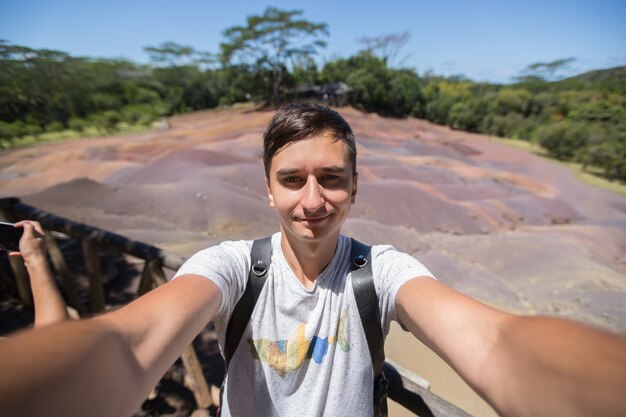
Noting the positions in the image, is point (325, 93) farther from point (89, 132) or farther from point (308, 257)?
point (308, 257)

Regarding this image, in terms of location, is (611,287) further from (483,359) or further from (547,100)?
(547,100)

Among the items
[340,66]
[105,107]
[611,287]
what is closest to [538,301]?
[611,287]

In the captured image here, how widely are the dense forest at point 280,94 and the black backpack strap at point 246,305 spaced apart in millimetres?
9455

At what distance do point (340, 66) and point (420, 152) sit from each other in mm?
25049

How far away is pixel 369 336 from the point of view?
114cm

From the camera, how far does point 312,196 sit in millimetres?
1197

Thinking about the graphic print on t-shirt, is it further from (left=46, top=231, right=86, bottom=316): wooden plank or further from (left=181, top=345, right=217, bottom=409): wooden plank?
(left=46, top=231, right=86, bottom=316): wooden plank

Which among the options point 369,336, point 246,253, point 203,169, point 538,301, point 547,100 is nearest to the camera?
point 369,336

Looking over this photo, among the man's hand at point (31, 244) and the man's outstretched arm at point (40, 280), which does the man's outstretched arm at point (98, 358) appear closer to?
the man's outstretched arm at point (40, 280)

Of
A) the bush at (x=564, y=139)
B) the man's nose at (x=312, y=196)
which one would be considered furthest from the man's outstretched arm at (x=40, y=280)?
the bush at (x=564, y=139)

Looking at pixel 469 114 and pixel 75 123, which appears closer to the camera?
pixel 75 123

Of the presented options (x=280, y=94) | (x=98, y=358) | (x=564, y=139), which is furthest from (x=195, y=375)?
(x=280, y=94)

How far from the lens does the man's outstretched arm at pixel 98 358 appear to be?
497mm

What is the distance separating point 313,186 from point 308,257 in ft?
0.89
